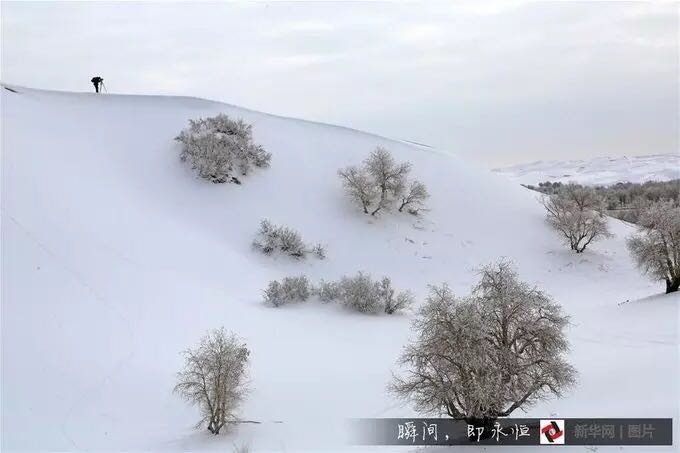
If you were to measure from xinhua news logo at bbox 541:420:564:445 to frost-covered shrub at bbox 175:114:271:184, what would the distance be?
26.1 m

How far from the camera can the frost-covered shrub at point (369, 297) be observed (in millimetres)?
22638

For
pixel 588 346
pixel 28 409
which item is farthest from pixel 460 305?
pixel 28 409

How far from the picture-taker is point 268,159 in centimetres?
3588

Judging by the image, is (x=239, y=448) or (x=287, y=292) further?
(x=287, y=292)

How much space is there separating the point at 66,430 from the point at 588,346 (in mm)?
14525

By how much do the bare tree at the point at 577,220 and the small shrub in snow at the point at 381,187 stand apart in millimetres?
7589

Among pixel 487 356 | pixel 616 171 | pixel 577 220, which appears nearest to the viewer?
pixel 487 356

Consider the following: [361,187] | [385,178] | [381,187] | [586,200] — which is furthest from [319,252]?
[586,200]

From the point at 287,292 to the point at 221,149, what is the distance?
45.6ft

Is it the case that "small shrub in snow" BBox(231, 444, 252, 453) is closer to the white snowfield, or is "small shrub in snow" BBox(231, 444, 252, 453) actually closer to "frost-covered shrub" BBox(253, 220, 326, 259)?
the white snowfield

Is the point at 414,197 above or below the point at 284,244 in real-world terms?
above

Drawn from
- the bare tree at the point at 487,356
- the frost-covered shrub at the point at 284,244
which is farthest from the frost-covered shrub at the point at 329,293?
the bare tree at the point at 487,356

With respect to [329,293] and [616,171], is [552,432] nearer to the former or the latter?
[329,293]

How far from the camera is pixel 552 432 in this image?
32.2 feet
